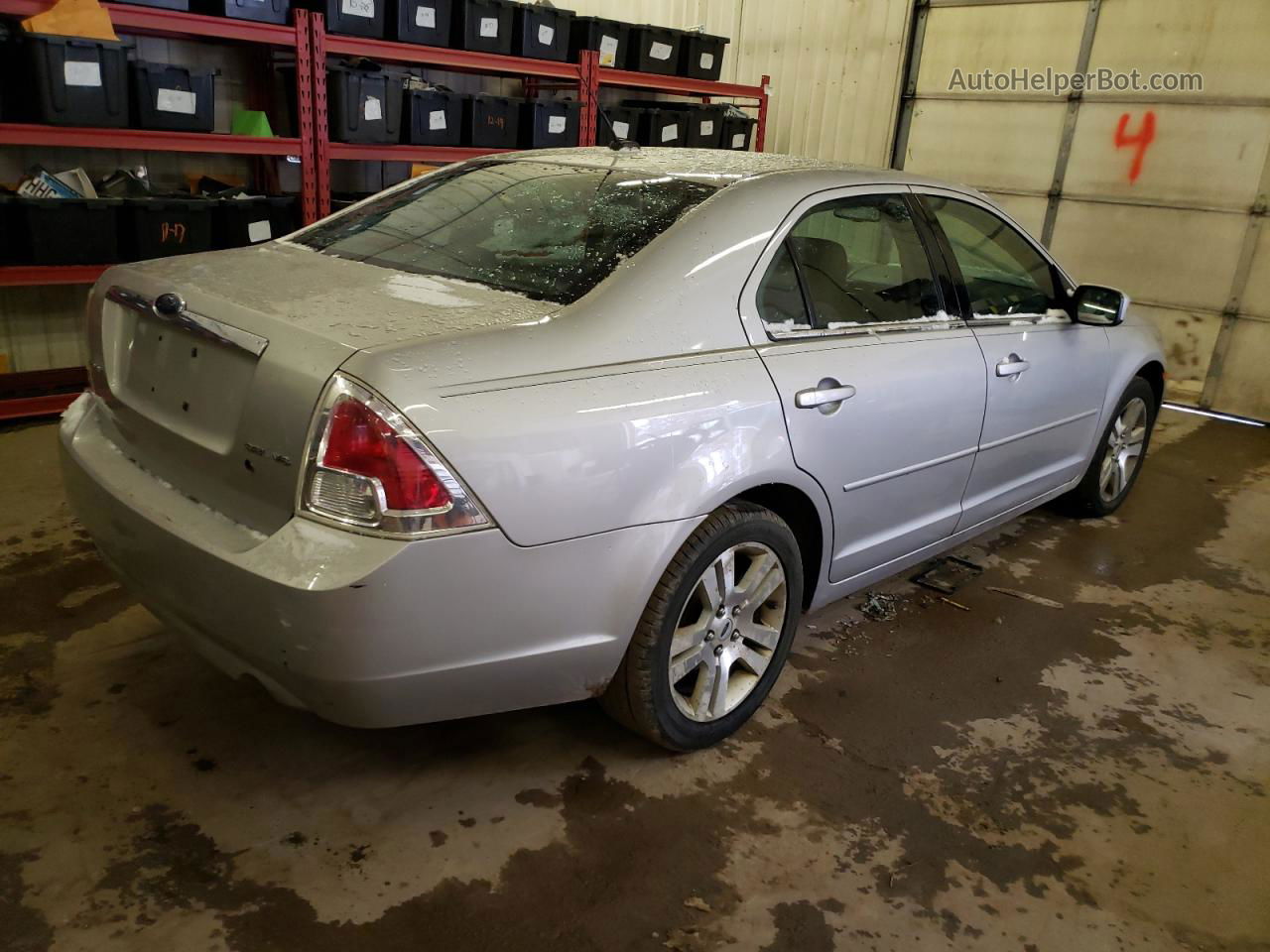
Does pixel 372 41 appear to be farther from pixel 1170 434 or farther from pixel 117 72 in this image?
pixel 1170 434

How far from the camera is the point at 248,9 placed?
15.9 feet

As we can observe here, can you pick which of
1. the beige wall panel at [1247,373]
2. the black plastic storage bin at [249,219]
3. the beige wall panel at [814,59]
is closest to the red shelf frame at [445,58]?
the black plastic storage bin at [249,219]

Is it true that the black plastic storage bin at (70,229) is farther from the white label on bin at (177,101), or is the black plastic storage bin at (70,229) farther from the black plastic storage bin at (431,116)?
the black plastic storage bin at (431,116)

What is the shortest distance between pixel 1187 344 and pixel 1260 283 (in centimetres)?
61

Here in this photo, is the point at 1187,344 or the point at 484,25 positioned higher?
the point at 484,25

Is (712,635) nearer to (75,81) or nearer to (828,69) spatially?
(75,81)

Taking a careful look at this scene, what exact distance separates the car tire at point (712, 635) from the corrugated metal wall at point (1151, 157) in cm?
507

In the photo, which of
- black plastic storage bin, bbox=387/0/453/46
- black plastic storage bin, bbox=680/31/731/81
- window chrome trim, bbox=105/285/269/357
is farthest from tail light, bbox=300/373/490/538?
black plastic storage bin, bbox=680/31/731/81

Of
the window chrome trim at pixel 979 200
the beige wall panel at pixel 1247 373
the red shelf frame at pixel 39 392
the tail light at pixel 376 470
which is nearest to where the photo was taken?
the tail light at pixel 376 470

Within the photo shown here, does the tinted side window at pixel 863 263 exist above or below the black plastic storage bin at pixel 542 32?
below

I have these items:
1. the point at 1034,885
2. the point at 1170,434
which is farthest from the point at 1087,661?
the point at 1170,434

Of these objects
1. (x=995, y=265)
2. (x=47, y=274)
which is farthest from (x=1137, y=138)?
(x=47, y=274)

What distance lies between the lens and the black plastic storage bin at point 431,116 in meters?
5.77

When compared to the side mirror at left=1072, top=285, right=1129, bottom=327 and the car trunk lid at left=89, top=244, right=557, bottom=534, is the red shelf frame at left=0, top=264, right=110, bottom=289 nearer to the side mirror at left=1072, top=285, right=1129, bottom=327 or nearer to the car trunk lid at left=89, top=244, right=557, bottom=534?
the car trunk lid at left=89, top=244, right=557, bottom=534
